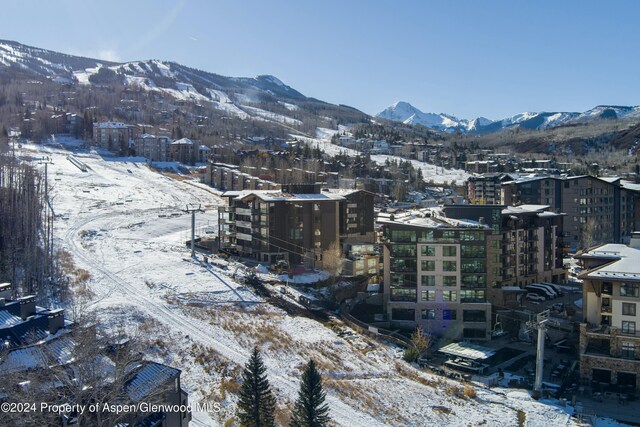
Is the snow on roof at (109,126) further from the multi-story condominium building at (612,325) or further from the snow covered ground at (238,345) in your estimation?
the multi-story condominium building at (612,325)

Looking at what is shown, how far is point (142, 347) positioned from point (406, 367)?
11511 millimetres

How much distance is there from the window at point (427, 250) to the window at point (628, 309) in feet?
33.2

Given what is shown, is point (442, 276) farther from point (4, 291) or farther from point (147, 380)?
point (4, 291)

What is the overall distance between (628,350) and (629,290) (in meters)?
2.88

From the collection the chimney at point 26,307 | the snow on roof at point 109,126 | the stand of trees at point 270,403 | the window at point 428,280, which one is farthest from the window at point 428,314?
the snow on roof at point 109,126

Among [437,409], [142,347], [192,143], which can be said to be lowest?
[437,409]

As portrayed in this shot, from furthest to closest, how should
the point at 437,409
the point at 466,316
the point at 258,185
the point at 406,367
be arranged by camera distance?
the point at 258,185, the point at 466,316, the point at 406,367, the point at 437,409

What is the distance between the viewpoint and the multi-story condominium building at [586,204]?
54.3 m

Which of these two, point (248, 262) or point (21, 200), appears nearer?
point (21, 200)

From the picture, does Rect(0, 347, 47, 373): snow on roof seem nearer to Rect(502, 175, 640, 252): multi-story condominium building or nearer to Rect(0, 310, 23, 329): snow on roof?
Rect(0, 310, 23, 329): snow on roof

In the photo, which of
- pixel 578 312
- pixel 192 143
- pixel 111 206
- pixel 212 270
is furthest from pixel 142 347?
pixel 192 143

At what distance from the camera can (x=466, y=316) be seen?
105 feet

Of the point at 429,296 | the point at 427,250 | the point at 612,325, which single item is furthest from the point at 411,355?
the point at 612,325

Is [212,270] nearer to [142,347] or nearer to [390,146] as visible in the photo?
[142,347]
